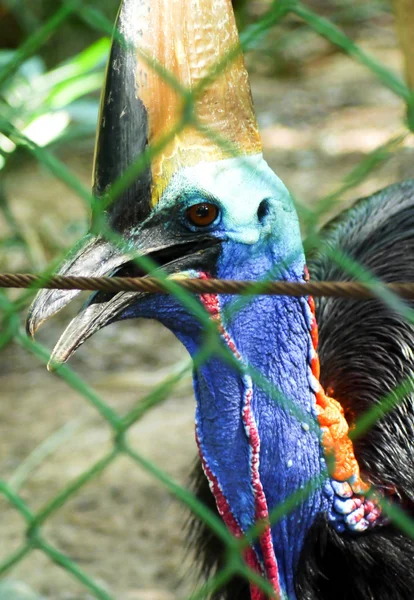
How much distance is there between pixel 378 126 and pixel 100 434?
267cm

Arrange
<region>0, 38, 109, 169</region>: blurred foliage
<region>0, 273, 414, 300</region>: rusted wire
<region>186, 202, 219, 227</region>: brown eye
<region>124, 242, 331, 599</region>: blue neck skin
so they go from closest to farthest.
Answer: <region>0, 273, 414, 300</region>: rusted wire → <region>186, 202, 219, 227</region>: brown eye → <region>124, 242, 331, 599</region>: blue neck skin → <region>0, 38, 109, 169</region>: blurred foliage

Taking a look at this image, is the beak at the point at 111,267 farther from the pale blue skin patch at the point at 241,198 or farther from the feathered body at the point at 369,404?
the feathered body at the point at 369,404

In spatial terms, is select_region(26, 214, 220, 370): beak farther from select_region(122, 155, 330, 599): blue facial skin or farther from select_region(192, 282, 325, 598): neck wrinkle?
select_region(192, 282, 325, 598): neck wrinkle

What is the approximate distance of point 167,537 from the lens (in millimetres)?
2580

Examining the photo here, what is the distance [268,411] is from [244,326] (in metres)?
0.14

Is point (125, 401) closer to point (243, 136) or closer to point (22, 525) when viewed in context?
point (22, 525)

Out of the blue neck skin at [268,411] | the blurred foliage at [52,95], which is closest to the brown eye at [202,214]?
the blue neck skin at [268,411]

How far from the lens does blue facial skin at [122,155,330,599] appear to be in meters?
1.48

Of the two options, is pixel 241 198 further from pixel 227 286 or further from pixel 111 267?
pixel 227 286

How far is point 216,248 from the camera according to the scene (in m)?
1.46

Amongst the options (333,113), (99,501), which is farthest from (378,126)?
(99,501)

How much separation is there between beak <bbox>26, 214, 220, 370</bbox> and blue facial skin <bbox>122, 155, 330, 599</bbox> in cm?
4

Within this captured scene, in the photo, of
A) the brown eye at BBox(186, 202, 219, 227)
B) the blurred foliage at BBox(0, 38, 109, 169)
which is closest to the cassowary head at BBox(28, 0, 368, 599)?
the brown eye at BBox(186, 202, 219, 227)

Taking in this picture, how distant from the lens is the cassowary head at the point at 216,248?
1279mm
